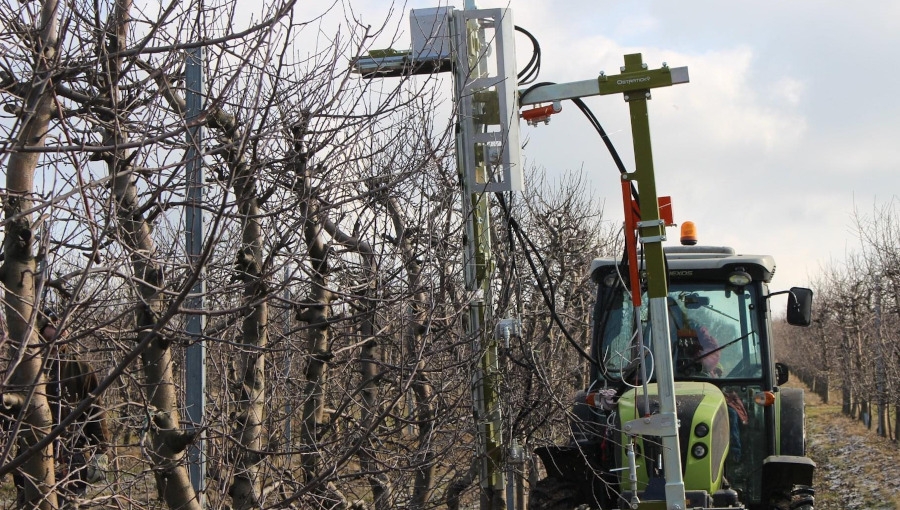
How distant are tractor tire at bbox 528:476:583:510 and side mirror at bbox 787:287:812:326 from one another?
2.11 metres

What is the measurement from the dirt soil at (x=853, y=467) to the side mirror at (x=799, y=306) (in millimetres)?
11058

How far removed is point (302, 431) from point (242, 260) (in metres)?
1.36

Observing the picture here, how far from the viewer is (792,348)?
57.4m

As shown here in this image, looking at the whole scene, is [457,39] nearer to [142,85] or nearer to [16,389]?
[142,85]

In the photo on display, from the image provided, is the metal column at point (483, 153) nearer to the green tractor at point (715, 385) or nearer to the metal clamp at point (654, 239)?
the green tractor at point (715, 385)

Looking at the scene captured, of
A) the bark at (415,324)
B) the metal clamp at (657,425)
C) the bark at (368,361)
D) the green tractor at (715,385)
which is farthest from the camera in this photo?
the green tractor at (715,385)

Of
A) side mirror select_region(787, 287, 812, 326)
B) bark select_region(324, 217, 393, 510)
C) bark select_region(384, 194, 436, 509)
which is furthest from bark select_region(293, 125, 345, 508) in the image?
side mirror select_region(787, 287, 812, 326)

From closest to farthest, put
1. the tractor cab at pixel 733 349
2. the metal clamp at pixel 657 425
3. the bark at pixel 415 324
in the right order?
the bark at pixel 415 324
the metal clamp at pixel 657 425
the tractor cab at pixel 733 349

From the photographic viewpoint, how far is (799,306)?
7.25m

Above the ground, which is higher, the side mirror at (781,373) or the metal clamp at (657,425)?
the side mirror at (781,373)

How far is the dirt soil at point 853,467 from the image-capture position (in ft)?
58.4

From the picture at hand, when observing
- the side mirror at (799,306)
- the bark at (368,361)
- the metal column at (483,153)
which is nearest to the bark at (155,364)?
the bark at (368,361)

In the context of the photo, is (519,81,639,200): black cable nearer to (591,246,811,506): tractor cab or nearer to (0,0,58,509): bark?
(591,246,811,506): tractor cab

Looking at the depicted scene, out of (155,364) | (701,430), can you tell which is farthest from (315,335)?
A: (701,430)
